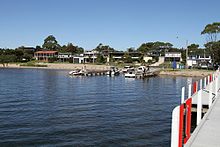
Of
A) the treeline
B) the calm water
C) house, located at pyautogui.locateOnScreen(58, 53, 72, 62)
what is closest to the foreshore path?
the calm water

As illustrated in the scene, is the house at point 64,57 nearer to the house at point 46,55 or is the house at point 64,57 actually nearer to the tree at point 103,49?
the house at point 46,55

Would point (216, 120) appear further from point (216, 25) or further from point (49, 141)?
point (216, 25)

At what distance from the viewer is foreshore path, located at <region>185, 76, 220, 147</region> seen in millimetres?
8500

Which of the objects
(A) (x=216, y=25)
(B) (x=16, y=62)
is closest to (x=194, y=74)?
(A) (x=216, y=25)

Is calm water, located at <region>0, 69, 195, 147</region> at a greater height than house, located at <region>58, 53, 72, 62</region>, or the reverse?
house, located at <region>58, 53, 72, 62</region>

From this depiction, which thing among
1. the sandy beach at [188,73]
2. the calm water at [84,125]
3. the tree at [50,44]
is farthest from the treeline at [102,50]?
the calm water at [84,125]

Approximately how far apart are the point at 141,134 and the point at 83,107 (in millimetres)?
10233

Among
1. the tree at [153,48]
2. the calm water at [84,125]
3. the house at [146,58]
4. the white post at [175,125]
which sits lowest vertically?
the calm water at [84,125]

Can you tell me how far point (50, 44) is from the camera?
184625mm

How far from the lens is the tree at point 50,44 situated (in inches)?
7210

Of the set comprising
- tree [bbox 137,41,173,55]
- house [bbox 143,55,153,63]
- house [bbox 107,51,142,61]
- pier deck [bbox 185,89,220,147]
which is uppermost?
tree [bbox 137,41,173,55]

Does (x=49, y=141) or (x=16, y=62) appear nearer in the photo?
(x=49, y=141)

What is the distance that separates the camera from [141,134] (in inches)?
631

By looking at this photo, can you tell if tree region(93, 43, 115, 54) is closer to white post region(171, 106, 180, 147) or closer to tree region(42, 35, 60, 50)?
tree region(42, 35, 60, 50)
